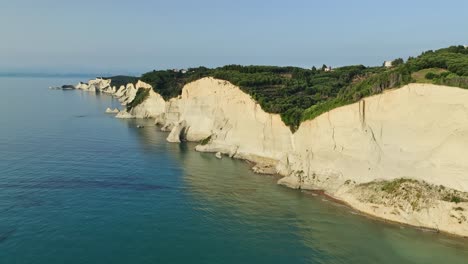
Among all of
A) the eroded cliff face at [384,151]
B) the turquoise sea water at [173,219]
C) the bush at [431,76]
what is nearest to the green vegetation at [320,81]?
the bush at [431,76]

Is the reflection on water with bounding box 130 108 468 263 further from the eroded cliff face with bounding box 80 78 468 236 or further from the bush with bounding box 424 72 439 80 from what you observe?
the bush with bounding box 424 72 439 80

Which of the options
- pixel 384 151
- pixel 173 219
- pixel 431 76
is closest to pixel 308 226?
pixel 384 151

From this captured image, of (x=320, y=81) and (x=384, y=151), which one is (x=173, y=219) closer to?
(x=384, y=151)

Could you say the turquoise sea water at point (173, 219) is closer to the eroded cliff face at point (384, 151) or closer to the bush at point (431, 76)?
the eroded cliff face at point (384, 151)

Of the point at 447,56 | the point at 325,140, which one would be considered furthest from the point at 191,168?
the point at 447,56

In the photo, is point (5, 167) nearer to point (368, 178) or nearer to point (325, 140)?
point (325, 140)

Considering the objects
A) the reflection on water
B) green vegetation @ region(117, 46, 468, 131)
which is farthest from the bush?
the reflection on water
